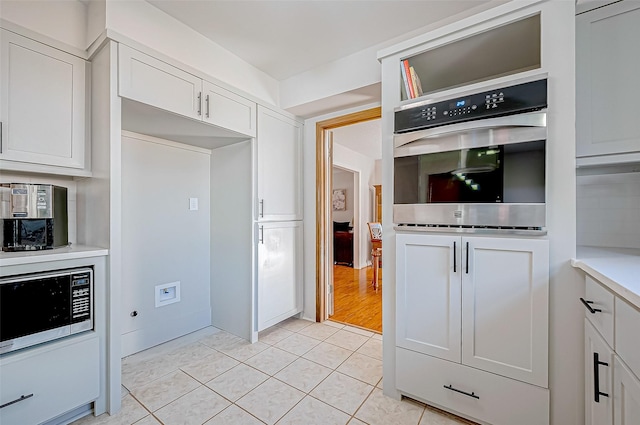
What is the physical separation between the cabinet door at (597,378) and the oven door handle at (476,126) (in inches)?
34.4

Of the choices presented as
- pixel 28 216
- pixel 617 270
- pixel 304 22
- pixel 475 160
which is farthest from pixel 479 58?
pixel 28 216

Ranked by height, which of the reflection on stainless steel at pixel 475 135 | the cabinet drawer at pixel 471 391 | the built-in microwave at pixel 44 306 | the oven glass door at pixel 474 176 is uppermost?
→ the reflection on stainless steel at pixel 475 135

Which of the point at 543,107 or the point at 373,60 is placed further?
the point at 373,60

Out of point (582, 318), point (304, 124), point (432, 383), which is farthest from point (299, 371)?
point (304, 124)

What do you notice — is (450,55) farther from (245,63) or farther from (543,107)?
(245,63)

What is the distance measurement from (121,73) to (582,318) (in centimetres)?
263

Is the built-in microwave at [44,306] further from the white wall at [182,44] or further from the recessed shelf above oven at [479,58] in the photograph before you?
the recessed shelf above oven at [479,58]

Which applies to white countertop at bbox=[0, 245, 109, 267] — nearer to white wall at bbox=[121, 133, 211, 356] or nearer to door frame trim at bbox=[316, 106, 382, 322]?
white wall at bbox=[121, 133, 211, 356]

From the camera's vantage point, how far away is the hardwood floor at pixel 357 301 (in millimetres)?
2933

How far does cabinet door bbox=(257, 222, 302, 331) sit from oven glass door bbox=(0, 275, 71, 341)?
1292 mm

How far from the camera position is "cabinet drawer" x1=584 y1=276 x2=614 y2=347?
93cm

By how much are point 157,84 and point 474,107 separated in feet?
6.09

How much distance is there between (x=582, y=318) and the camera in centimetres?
120

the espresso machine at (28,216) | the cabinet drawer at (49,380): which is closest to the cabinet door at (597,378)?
the cabinet drawer at (49,380)
